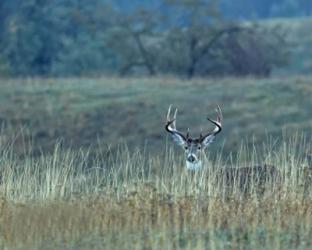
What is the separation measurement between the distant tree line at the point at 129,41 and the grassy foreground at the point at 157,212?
3446 centimetres

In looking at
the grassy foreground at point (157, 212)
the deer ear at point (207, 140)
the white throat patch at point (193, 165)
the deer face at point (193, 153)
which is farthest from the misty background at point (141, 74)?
the grassy foreground at point (157, 212)

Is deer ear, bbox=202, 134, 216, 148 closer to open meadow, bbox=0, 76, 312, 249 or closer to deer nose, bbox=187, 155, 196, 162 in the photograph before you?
deer nose, bbox=187, 155, 196, 162

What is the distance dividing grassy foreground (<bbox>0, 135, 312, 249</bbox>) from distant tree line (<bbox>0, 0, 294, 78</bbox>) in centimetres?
3446

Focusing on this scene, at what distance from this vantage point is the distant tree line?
52281 millimetres

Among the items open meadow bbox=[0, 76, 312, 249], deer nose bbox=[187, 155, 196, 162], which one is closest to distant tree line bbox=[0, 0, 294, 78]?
deer nose bbox=[187, 155, 196, 162]

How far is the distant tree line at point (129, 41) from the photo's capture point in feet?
172

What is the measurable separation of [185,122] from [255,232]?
19164mm

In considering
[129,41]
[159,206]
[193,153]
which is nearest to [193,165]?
[193,153]

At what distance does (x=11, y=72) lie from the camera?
5559cm

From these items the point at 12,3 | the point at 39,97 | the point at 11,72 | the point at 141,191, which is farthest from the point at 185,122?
the point at 12,3

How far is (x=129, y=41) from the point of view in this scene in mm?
55469

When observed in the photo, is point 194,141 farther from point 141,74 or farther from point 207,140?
point 141,74

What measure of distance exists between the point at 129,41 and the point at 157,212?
4025 centimetres

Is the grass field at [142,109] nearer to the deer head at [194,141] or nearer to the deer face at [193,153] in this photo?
the deer head at [194,141]
